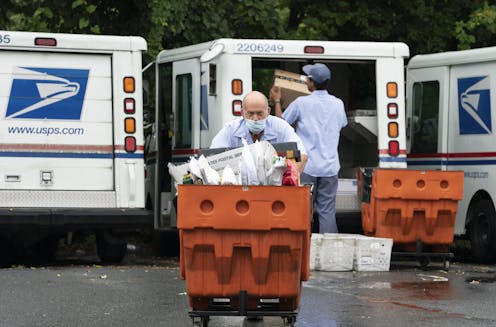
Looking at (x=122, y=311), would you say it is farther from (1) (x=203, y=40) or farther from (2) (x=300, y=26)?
(2) (x=300, y=26)

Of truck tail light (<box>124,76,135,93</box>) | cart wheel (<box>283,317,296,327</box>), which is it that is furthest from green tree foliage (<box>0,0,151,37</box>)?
cart wheel (<box>283,317,296,327</box>)

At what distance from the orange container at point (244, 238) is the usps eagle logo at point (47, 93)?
604cm

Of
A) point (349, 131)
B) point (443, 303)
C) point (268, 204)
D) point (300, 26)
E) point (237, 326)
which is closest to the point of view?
point (268, 204)

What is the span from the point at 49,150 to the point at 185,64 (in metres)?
2.28

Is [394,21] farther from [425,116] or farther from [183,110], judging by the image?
[183,110]

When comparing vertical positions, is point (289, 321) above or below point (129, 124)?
below

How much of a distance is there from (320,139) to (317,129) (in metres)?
0.11

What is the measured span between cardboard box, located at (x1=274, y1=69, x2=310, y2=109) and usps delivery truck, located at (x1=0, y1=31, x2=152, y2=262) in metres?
1.89

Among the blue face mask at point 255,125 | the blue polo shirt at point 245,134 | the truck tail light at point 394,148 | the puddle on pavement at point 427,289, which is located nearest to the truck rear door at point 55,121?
the truck tail light at point 394,148

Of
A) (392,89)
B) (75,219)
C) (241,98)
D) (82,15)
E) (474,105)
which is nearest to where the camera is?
(75,219)

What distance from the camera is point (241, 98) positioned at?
15.0 metres

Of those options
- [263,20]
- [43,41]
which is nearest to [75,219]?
[43,41]

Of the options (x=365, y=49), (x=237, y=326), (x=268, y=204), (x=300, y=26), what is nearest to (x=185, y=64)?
(x=365, y=49)

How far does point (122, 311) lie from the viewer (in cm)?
1038
